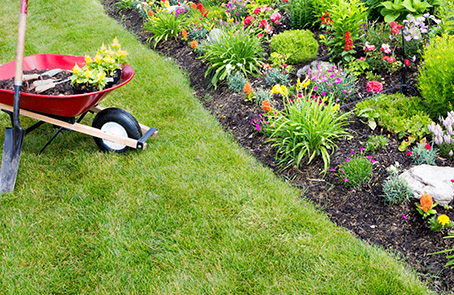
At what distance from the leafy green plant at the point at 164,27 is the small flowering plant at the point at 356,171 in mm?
3788

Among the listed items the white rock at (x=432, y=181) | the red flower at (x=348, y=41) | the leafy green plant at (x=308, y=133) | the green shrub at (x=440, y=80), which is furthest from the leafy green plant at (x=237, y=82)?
the white rock at (x=432, y=181)

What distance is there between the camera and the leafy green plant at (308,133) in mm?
2951

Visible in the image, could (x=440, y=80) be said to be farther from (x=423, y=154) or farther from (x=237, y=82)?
(x=237, y=82)

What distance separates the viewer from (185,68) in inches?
195

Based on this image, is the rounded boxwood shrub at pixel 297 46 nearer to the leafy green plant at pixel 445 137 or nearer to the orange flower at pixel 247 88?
the orange flower at pixel 247 88

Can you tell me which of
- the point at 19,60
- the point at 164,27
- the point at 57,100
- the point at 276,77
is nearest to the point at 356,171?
the point at 276,77

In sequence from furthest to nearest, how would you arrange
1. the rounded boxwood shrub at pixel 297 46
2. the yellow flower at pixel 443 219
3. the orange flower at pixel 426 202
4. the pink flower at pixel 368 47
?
the rounded boxwood shrub at pixel 297 46 → the pink flower at pixel 368 47 → the orange flower at pixel 426 202 → the yellow flower at pixel 443 219

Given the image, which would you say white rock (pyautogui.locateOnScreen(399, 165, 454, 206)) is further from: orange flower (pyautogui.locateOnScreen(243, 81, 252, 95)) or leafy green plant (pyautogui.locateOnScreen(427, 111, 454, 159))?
orange flower (pyautogui.locateOnScreen(243, 81, 252, 95))

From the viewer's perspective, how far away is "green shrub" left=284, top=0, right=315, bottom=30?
4688 millimetres

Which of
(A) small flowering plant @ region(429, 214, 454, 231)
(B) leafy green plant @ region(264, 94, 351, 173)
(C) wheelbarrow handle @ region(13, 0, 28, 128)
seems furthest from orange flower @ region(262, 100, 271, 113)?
(C) wheelbarrow handle @ region(13, 0, 28, 128)

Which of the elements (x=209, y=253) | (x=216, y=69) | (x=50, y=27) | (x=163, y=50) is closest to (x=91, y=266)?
(x=209, y=253)

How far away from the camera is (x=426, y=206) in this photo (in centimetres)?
232

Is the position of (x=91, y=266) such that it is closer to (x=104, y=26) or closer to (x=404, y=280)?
(x=404, y=280)

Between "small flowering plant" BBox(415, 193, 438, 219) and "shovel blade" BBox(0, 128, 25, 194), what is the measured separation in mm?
3060
